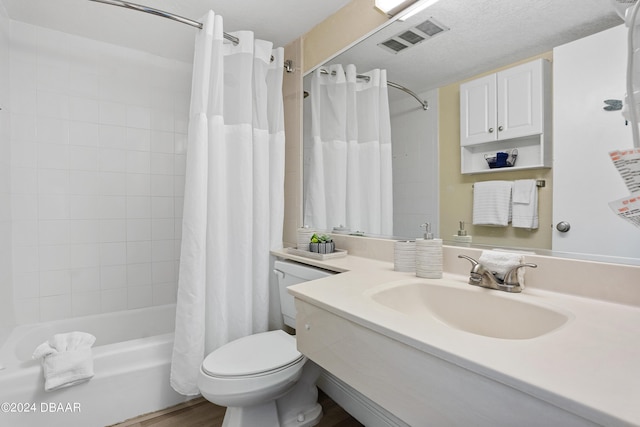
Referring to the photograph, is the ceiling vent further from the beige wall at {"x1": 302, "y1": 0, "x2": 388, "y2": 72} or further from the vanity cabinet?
the vanity cabinet

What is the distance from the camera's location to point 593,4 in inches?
36.4

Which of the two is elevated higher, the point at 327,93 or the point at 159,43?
the point at 159,43

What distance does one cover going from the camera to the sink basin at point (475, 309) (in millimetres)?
834

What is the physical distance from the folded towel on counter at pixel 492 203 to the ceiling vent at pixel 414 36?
688mm

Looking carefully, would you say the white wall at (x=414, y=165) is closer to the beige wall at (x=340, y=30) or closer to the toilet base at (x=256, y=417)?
the beige wall at (x=340, y=30)

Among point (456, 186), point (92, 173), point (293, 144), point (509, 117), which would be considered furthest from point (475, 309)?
point (92, 173)

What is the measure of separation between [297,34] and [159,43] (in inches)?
38.3

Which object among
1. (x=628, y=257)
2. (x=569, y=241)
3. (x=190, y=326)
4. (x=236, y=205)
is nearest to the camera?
(x=628, y=257)

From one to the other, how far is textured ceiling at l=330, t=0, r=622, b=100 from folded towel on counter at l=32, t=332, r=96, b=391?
1.93 meters

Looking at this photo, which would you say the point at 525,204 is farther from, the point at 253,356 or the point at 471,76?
the point at 253,356

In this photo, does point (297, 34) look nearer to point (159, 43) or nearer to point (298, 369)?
point (159, 43)

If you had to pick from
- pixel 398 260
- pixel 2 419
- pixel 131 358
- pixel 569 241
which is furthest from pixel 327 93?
pixel 2 419

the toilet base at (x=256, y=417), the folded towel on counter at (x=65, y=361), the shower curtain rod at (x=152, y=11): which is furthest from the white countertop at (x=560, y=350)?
the shower curtain rod at (x=152, y=11)

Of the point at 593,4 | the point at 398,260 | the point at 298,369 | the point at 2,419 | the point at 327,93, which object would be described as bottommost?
the point at 2,419
